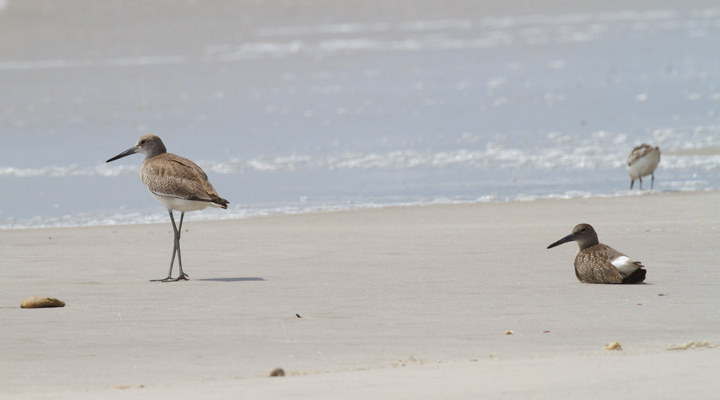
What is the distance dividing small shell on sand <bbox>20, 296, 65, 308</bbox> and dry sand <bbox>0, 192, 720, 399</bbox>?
0.08 meters

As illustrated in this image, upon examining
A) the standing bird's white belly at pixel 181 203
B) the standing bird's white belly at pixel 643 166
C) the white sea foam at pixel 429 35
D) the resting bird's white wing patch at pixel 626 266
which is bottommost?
the resting bird's white wing patch at pixel 626 266

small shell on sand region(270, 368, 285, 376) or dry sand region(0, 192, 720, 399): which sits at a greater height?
dry sand region(0, 192, 720, 399)

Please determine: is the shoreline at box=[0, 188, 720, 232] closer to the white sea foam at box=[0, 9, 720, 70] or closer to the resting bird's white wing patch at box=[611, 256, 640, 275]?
the resting bird's white wing patch at box=[611, 256, 640, 275]

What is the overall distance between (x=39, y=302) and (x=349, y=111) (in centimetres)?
1311

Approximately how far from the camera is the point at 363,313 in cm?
602

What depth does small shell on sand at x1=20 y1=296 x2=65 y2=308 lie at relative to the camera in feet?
20.6

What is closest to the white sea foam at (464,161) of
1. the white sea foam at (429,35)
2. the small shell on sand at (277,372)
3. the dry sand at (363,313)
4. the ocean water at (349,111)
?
the ocean water at (349,111)

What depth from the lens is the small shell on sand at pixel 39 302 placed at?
6266mm

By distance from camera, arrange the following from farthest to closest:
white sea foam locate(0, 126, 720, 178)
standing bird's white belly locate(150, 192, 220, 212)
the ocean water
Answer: white sea foam locate(0, 126, 720, 178), the ocean water, standing bird's white belly locate(150, 192, 220, 212)

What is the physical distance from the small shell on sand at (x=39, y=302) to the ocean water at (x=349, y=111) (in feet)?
15.0

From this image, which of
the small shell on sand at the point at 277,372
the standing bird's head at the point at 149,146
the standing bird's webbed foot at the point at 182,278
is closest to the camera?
the small shell on sand at the point at 277,372

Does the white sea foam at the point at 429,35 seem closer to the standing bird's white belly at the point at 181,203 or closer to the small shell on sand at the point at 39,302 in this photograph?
the standing bird's white belly at the point at 181,203

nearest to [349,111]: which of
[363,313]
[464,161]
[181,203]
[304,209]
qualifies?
[464,161]

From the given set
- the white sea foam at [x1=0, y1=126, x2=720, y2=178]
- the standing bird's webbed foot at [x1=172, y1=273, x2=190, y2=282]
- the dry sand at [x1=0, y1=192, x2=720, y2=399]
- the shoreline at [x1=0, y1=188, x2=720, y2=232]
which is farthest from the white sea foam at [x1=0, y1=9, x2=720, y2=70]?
the standing bird's webbed foot at [x1=172, y1=273, x2=190, y2=282]
